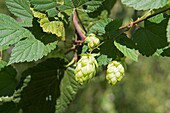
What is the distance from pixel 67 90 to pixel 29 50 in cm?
34

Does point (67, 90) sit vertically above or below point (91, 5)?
below

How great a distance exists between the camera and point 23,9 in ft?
4.38

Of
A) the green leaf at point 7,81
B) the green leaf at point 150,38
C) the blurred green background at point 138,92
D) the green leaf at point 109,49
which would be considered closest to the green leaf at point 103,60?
the green leaf at point 109,49

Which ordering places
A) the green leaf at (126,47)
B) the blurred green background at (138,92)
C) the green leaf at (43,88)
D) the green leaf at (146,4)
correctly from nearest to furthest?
the green leaf at (146,4) < the green leaf at (126,47) < the green leaf at (43,88) < the blurred green background at (138,92)

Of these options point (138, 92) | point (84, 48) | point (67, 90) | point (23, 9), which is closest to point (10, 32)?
point (23, 9)

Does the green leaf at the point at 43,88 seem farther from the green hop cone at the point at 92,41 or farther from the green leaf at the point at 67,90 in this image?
the green hop cone at the point at 92,41

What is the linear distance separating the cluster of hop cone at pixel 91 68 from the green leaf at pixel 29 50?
139mm

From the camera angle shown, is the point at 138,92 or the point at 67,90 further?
the point at 138,92

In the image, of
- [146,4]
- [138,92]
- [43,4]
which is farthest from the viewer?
[138,92]

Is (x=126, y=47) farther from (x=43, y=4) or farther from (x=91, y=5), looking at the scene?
A: (x=43, y=4)

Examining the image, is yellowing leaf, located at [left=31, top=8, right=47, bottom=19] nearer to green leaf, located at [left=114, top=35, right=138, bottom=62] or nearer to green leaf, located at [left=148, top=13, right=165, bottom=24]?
green leaf, located at [left=114, top=35, right=138, bottom=62]

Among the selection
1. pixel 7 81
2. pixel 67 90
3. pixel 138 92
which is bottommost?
pixel 138 92

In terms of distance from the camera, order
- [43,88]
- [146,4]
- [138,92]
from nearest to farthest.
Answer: [146,4]
[43,88]
[138,92]

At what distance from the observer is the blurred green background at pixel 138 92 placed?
5.14m
